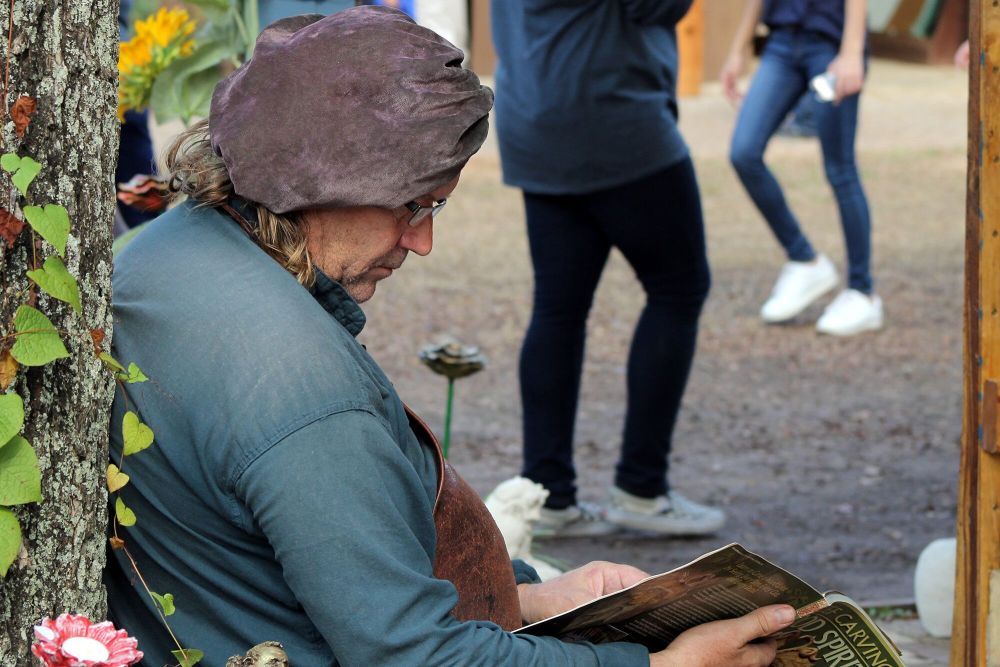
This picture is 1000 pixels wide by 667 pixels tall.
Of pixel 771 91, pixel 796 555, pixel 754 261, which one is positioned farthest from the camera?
pixel 754 261

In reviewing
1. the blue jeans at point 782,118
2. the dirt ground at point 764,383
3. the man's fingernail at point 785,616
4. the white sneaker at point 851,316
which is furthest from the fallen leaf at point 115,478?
the white sneaker at point 851,316

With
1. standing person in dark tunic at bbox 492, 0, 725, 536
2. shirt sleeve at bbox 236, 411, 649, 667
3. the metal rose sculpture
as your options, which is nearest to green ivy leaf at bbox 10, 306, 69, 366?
shirt sleeve at bbox 236, 411, 649, 667

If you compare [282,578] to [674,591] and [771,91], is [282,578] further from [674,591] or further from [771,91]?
[771,91]

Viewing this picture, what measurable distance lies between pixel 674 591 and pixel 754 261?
5.93 m

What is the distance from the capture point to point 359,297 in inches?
68.0

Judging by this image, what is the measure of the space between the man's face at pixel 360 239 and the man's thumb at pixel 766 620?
605 mm

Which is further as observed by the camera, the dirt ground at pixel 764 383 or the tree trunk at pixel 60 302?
the dirt ground at pixel 764 383

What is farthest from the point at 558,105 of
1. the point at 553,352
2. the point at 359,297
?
the point at 359,297

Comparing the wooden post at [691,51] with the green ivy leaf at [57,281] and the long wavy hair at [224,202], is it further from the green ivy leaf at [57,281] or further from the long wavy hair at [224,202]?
the green ivy leaf at [57,281]

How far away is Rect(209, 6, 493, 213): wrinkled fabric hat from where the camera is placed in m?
1.55

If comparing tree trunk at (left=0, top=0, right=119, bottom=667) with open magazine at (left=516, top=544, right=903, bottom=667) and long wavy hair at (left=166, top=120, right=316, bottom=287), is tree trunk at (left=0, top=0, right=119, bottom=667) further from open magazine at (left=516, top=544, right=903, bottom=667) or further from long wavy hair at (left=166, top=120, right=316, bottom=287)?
open magazine at (left=516, top=544, right=903, bottom=667)

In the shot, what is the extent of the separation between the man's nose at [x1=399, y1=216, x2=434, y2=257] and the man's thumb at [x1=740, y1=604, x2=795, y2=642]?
0.59 meters

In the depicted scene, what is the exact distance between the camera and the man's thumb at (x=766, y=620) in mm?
1682

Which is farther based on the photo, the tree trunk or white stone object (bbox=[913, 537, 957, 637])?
white stone object (bbox=[913, 537, 957, 637])
